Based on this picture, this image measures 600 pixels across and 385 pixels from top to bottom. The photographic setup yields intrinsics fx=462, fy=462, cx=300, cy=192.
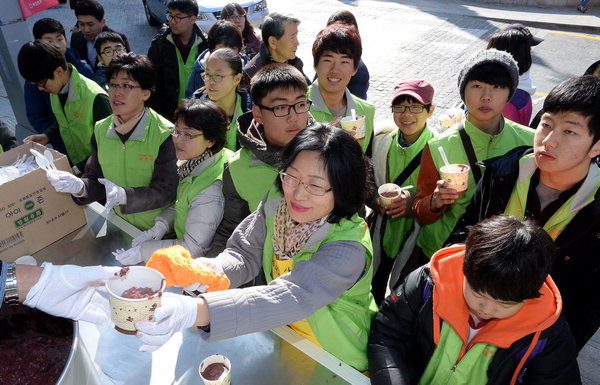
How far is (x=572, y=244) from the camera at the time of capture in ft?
7.09

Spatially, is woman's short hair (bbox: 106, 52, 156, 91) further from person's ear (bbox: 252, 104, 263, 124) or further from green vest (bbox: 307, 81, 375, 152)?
green vest (bbox: 307, 81, 375, 152)

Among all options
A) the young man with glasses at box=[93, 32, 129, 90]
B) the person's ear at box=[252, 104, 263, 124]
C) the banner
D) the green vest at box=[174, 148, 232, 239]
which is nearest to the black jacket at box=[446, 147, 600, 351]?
the person's ear at box=[252, 104, 263, 124]

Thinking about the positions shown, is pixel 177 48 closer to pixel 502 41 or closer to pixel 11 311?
pixel 502 41

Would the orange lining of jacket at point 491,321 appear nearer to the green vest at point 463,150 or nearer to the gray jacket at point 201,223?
the green vest at point 463,150

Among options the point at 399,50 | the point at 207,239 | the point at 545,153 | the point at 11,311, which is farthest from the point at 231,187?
the point at 399,50

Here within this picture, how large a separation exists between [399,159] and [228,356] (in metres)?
1.86

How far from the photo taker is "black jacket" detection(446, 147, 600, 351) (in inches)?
83.7

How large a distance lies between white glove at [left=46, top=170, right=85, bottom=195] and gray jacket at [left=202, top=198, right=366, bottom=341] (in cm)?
141

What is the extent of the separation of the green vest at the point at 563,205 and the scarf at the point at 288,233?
108 centimetres

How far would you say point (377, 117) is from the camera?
7.05m

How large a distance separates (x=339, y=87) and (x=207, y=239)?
1581 mm

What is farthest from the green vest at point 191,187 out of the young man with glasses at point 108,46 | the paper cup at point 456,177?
the young man with glasses at point 108,46

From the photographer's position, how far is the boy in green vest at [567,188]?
210 cm

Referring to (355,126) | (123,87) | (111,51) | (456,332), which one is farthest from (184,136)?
(111,51)
